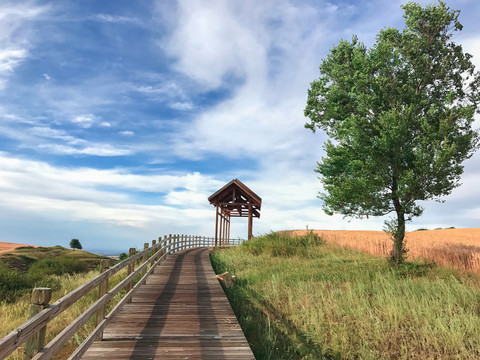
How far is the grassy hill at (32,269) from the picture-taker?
14203 mm

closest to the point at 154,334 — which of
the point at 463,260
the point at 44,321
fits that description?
the point at 44,321

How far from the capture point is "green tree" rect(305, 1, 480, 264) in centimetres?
1302

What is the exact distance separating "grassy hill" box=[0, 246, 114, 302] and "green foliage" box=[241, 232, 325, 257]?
10665mm

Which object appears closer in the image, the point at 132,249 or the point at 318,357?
the point at 318,357

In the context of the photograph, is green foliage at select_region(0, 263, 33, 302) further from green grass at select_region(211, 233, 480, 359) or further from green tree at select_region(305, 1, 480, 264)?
green tree at select_region(305, 1, 480, 264)

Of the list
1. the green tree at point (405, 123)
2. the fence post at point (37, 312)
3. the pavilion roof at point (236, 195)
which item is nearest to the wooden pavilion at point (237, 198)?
the pavilion roof at point (236, 195)

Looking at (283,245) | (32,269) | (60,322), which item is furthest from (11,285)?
(283,245)

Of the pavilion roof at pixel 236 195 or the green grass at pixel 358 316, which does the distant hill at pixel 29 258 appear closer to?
the pavilion roof at pixel 236 195

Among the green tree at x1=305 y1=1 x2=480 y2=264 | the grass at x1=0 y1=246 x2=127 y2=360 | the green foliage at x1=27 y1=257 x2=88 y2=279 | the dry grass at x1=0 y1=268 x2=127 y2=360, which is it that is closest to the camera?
the dry grass at x1=0 y1=268 x2=127 y2=360

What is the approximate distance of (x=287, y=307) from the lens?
8.53 meters

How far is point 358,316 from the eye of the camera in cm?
750

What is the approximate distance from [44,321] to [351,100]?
16289 mm

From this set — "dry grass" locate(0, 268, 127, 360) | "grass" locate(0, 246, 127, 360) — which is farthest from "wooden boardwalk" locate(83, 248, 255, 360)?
"grass" locate(0, 246, 127, 360)

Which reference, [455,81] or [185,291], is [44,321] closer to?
[185,291]
